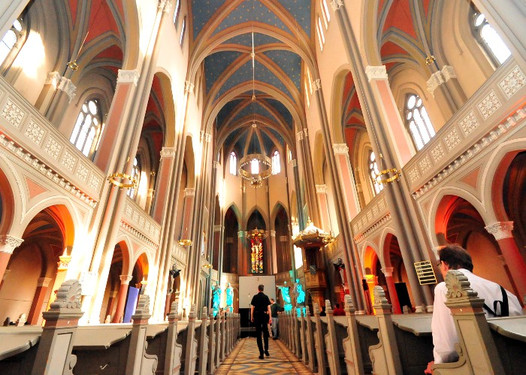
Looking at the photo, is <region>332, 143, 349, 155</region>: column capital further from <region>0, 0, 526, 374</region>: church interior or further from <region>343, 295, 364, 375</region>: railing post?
<region>343, 295, 364, 375</region>: railing post

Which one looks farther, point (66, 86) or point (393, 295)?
point (66, 86)

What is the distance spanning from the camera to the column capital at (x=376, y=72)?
27.1ft

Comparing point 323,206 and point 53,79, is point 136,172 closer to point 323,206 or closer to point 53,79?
point 53,79

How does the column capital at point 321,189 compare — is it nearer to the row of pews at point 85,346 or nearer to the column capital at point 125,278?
the column capital at point 125,278

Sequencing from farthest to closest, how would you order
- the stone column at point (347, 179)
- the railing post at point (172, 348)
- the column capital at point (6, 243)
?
1. the stone column at point (347, 179)
2. the column capital at point (6, 243)
3. the railing post at point (172, 348)

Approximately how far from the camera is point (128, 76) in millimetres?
8039

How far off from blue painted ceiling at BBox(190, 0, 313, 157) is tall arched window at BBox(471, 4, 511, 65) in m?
8.39

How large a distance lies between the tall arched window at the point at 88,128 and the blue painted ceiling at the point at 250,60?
20.7 ft

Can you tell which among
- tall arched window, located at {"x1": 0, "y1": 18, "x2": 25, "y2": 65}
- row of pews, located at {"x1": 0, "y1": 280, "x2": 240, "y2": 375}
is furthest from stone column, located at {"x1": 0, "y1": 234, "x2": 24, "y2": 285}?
tall arched window, located at {"x1": 0, "y1": 18, "x2": 25, "y2": 65}

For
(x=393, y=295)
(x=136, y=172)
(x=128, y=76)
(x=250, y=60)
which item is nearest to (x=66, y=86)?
(x=128, y=76)

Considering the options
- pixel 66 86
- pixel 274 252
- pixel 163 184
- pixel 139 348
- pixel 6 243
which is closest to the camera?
pixel 139 348

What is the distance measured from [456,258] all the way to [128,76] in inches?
350

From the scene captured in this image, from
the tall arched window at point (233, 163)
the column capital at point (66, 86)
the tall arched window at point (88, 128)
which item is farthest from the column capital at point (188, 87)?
the tall arched window at point (233, 163)

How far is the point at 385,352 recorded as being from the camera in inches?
106
